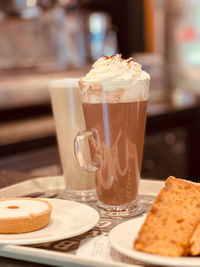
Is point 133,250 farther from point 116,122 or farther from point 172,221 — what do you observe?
point 116,122

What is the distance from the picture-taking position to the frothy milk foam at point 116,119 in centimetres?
100

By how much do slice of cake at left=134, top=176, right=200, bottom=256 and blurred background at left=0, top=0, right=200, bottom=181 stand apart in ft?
5.38

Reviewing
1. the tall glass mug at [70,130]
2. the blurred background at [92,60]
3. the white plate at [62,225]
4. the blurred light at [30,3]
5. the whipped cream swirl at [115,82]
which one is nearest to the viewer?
the white plate at [62,225]

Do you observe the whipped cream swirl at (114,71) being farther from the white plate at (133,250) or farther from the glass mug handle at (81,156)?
the white plate at (133,250)

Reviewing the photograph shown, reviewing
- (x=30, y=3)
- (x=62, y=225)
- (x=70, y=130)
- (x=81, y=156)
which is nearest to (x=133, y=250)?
(x=62, y=225)

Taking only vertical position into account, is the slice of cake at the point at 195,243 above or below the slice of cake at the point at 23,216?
above

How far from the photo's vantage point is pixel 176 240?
74 cm

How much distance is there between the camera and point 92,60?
3678 mm

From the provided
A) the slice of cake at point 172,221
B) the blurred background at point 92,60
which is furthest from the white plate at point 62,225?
the blurred background at point 92,60

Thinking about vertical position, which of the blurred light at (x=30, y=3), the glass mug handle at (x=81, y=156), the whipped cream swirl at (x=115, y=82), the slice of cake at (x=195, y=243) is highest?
the blurred light at (x=30, y=3)

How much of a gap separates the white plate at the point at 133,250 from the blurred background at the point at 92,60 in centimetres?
165

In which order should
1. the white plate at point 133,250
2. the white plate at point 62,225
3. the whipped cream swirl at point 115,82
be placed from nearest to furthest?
the white plate at point 133,250
the white plate at point 62,225
the whipped cream swirl at point 115,82

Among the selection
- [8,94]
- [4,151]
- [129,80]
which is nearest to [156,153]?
[8,94]

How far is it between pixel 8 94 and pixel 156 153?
124 centimetres
